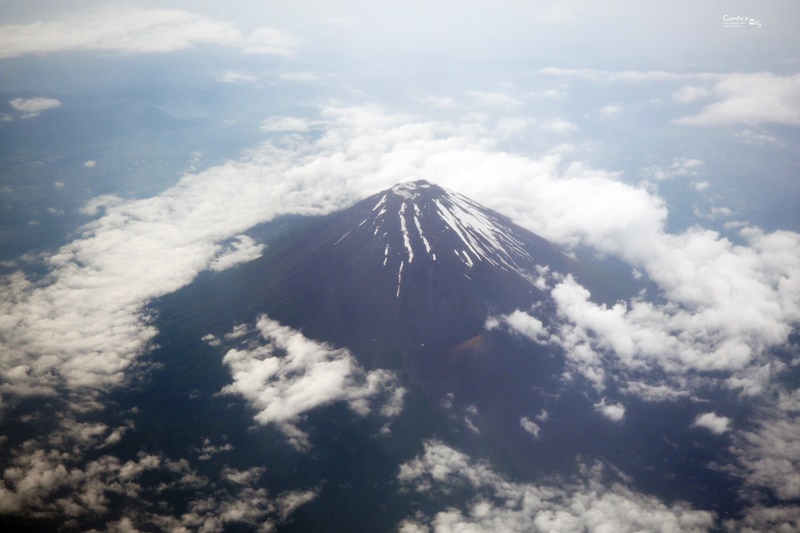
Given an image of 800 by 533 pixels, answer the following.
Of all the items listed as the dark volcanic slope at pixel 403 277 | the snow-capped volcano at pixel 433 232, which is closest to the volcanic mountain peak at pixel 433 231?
the snow-capped volcano at pixel 433 232

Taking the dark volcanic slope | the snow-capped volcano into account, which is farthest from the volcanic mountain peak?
the dark volcanic slope

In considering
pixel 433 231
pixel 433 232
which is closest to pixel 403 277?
pixel 433 232

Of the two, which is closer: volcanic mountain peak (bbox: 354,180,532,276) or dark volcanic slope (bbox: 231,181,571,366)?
dark volcanic slope (bbox: 231,181,571,366)

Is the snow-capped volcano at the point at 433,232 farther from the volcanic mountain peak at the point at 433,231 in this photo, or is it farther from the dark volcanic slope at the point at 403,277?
the dark volcanic slope at the point at 403,277

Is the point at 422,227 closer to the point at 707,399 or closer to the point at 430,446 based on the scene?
the point at 430,446

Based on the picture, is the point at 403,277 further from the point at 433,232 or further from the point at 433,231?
the point at 433,231

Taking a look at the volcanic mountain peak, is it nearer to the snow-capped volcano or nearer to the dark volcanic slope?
the snow-capped volcano

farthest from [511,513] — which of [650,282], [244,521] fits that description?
[650,282]
